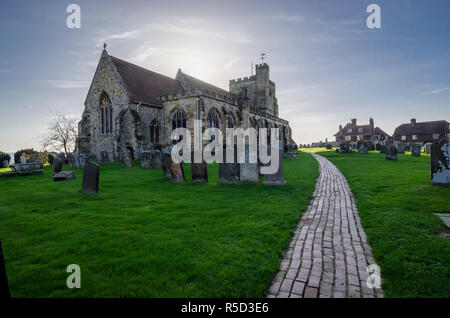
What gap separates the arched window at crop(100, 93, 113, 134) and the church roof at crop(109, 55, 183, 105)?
9.22 ft

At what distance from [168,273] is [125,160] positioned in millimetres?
14705

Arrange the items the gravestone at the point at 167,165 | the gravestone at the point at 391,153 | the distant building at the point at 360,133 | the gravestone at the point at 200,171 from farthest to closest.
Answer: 1. the distant building at the point at 360,133
2. the gravestone at the point at 391,153
3. the gravestone at the point at 167,165
4. the gravestone at the point at 200,171

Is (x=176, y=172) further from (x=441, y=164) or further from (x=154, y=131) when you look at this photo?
(x=154, y=131)

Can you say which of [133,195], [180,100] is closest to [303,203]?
[133,195]

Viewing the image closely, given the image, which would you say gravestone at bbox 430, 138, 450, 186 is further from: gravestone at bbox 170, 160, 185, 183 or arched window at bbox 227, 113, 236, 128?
arched window at bbox 227, 113, 236, 128

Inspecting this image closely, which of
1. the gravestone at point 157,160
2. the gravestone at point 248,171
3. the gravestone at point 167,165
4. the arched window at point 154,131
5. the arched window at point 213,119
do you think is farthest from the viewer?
the arched window at point 213,119

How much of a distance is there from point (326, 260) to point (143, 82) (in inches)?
983

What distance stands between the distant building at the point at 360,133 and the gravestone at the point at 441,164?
181 feet

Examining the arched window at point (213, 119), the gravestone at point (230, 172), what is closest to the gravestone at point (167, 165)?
the gravestone at point (230, 172)

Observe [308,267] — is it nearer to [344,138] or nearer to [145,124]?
[145,124]

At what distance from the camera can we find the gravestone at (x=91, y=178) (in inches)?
304

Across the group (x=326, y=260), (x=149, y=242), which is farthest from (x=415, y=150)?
(x=149, y=242)

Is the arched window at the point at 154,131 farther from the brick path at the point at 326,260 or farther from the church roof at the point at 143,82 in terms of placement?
the brick path at the point at 326,260
